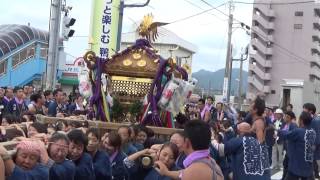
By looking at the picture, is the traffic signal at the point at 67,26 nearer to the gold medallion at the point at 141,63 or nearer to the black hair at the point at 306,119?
the gold medallion at the point at 141,63

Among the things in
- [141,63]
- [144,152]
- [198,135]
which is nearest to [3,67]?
[141,63]

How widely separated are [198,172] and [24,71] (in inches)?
1106

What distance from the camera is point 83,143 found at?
15.9 ft

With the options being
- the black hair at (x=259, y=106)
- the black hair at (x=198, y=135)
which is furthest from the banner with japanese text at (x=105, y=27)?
the black hair at (x=198, y=135)

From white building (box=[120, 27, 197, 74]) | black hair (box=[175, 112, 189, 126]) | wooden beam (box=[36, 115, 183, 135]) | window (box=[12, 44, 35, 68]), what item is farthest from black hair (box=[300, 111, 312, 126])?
white building (box=[120, 27, 197, 74])

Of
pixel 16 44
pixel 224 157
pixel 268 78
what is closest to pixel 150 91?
pixel 224 157

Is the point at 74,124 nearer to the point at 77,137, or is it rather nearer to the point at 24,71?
the point at 77,137

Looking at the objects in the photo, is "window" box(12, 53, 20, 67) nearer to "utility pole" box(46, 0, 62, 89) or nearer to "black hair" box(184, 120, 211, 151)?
"utility pole" box(46, 0, 62, 89)

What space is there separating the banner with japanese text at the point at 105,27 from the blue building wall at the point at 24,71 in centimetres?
1392

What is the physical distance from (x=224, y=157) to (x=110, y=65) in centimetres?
316

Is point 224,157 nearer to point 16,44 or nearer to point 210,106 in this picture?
point 210,106

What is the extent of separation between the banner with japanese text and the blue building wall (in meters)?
13.9

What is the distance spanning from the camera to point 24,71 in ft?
101

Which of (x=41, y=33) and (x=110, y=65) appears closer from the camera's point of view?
(x=110, y=65)
